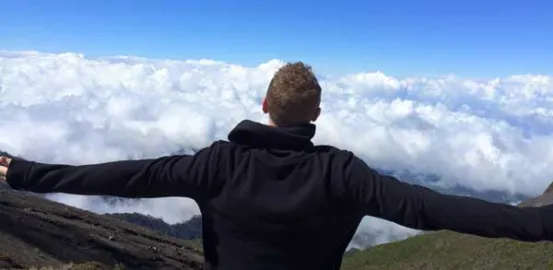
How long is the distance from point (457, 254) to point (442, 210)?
88.9 meters

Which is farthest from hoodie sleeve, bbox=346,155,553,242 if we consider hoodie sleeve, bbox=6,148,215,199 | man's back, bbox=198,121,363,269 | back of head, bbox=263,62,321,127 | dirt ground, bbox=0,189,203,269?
dirt ground, bbox=0,189,203,269

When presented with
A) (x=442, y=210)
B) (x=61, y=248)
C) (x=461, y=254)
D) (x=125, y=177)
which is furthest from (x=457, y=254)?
(x=125, y=177)

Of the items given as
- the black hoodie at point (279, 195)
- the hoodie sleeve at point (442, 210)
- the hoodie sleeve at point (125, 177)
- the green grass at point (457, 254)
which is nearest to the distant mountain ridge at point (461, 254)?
the green grass at point (457, 254)

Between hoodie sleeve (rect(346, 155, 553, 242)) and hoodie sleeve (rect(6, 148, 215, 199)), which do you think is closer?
hoodie sleeve (rect(346, 155, 553, 242))

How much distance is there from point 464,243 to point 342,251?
320 ft

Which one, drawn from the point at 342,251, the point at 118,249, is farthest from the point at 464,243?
the point at 342,251

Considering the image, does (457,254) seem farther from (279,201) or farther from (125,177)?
(125,177)

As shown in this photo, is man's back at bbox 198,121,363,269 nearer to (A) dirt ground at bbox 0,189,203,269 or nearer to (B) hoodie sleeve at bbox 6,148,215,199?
(B) hoodie sleeve at bbox 6,148,215,199

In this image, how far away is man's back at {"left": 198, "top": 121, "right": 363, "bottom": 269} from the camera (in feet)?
15.4

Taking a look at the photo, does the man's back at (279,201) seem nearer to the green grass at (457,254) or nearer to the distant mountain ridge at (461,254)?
the distant mountain ridge at (461,254)

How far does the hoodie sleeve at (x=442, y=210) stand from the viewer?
14.4 feet

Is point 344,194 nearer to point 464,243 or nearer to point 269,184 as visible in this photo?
point 269,184

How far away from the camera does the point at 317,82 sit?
4922mm

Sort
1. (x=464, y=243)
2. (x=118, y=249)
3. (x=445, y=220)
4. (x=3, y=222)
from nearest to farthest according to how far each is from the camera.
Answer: (x=445, y=220) → (x=3, y=222) → (x=118, y=249) → (x=464, y=243)
